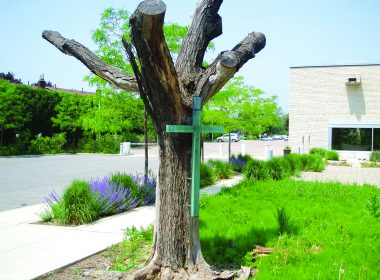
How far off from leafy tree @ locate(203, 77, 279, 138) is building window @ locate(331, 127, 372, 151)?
440 inches

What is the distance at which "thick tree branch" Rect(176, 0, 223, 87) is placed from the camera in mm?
5121

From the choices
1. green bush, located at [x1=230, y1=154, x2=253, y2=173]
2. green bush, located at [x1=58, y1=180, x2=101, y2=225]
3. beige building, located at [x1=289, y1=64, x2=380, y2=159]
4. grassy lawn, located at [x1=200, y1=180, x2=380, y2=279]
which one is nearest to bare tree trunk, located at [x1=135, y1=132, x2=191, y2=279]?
grassy lawn, located at [x1=200, y1=180, x2=380, y2=279]

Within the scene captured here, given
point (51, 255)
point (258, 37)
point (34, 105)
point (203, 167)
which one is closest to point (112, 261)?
point (51, 255)

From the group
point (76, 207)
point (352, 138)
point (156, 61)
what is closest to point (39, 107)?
point (352, 138)

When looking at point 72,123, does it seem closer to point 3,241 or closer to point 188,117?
point 3,241

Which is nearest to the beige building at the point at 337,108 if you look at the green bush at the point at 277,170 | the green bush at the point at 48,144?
the green bush at the point at 277,170

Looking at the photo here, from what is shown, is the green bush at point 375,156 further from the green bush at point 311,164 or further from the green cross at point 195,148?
the green cross at point 195,148

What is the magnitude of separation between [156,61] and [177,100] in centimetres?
59

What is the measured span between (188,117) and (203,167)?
368 inches

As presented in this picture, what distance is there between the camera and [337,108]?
29.4 m

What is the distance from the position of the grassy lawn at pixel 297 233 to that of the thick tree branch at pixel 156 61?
213 cm

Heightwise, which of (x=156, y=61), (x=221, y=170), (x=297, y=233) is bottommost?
(x=297, y=233)

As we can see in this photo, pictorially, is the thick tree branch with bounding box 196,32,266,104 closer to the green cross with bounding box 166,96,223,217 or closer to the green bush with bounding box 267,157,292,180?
the green cross with bounding box 166,96,223,217

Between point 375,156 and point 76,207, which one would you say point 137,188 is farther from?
point 375,156
